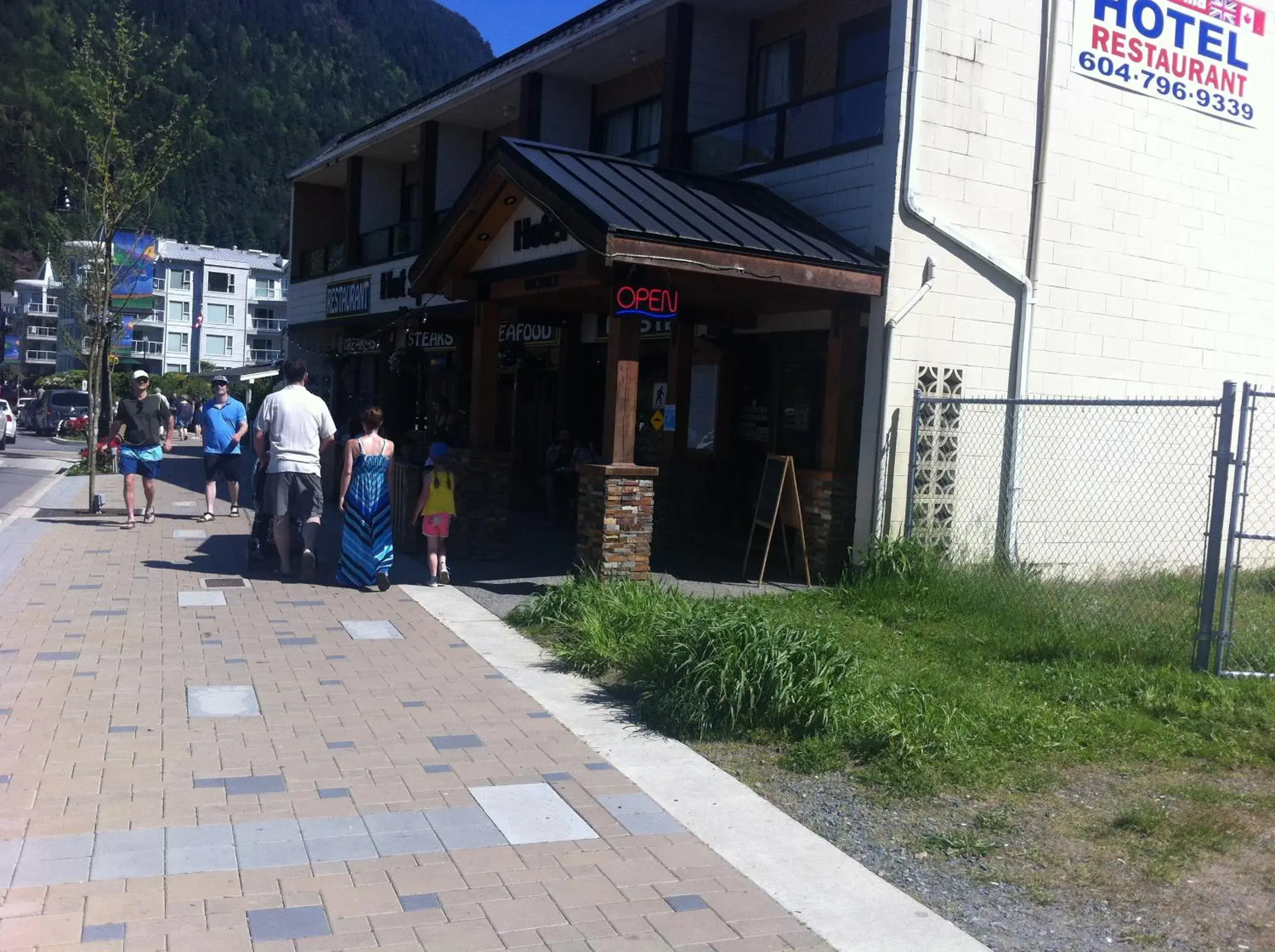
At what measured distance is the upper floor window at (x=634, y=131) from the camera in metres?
15.9

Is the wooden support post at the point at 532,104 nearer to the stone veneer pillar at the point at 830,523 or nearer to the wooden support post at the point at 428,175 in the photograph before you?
the wooden support post at the point at 428,175

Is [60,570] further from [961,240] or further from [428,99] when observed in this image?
[428,99]

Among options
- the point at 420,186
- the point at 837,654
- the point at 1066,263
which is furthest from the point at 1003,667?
the point at 420,186

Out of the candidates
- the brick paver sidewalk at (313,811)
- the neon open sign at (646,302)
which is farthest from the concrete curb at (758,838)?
the neon open sign at (646,302)

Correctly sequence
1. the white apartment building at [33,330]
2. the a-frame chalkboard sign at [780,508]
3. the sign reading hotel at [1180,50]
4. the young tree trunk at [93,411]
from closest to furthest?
the a-frame chalkboard sign at [780,508] → the sign reading hotel at [1180,50] → the young tree trunk at [93,411] → the white apartment building at [33,330]

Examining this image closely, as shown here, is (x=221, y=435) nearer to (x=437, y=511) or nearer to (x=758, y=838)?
(x=437, y=511)

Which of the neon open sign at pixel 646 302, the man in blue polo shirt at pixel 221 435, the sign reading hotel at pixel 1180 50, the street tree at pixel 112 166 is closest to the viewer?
the neon open sign at pixel 646 302

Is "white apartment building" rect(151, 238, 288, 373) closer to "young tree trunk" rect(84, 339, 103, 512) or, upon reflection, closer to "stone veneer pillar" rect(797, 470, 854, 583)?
"young tree trunk" rect(84, 339, 103, 512)

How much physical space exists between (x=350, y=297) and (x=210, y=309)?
72471 millimetres

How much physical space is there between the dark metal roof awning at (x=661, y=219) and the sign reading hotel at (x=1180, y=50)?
3605mm

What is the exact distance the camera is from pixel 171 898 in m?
4.09

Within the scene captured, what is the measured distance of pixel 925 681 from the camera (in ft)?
23.0

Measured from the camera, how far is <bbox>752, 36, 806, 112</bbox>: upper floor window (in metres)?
13.1

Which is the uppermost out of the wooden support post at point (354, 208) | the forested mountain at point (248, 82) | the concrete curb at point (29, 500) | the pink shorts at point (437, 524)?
the forested mountain at point (248, 82)
